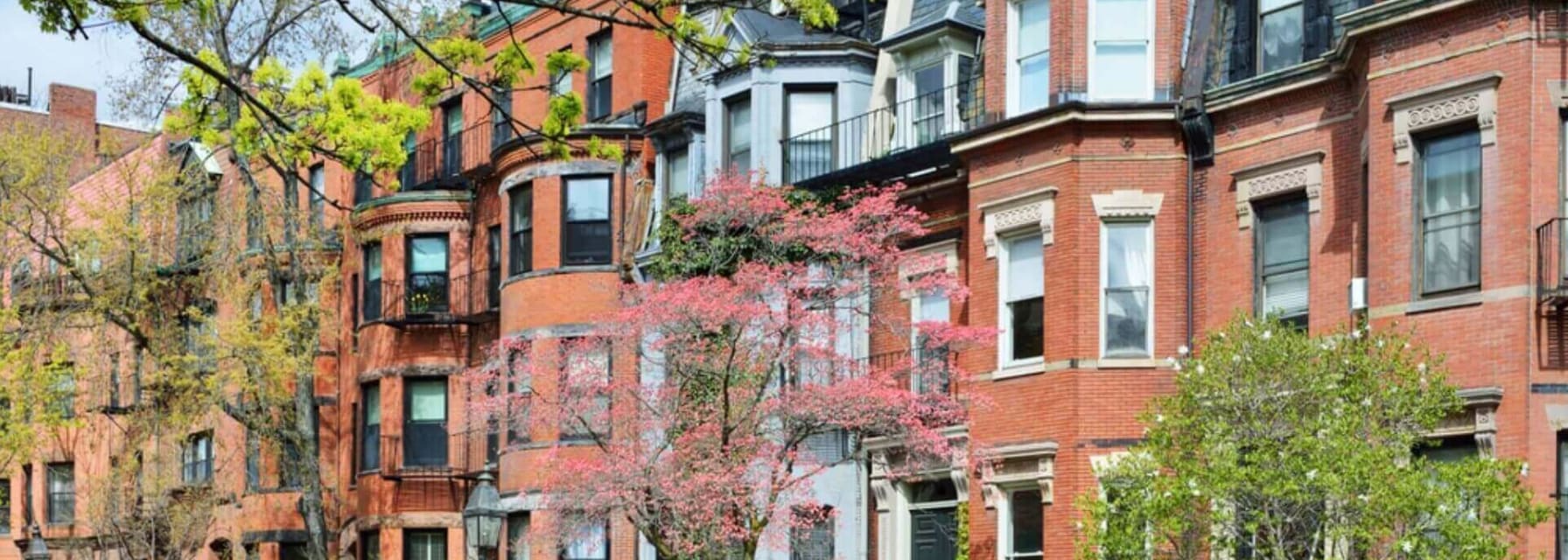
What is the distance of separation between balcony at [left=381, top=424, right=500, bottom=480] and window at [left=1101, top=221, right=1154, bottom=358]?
1700cm

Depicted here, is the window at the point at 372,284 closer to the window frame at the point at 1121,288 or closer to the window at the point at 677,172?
the window at the point at 677,172

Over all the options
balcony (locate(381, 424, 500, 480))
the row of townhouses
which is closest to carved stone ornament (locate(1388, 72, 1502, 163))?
the row of townhouses

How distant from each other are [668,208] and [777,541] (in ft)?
23.0

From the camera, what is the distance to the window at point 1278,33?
27.4 m

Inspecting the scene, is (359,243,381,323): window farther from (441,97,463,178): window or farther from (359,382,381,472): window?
(441,97,463,178): window

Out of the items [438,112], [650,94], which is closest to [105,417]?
[438,112]

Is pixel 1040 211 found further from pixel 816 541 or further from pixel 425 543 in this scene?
pixel 425 543

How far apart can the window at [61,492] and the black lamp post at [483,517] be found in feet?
75.3

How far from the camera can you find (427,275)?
44531mm

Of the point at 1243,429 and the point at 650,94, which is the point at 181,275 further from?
the point at 1243,429

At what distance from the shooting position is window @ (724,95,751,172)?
1410 inches

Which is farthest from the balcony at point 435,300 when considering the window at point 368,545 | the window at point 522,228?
the window at point 368,545

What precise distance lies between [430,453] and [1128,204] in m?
19.4

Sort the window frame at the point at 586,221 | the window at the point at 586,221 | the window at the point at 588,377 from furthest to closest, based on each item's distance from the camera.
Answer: the window at the point at 586,221, the window frame at the point at 586,221, the window at the point at 588,377
